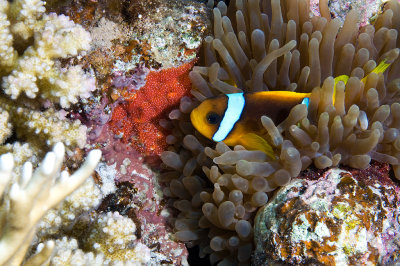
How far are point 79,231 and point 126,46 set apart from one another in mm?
1130

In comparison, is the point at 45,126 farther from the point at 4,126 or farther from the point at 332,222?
the point at 332,222

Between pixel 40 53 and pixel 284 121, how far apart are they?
1357mm

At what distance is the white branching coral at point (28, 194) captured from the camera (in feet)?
3.28

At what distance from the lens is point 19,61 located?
1773 millimetres

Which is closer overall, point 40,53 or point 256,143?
point 40,53

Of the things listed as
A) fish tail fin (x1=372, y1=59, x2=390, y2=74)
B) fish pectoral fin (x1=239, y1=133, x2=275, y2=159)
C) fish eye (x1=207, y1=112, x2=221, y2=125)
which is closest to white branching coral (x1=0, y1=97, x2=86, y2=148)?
fish eye (x1=207, y1=112, x2=221, y2=125)

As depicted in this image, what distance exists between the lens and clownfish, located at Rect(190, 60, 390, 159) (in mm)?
2088

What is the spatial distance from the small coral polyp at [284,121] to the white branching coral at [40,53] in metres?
0.72

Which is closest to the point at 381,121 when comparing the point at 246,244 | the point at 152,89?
the point at 246,244

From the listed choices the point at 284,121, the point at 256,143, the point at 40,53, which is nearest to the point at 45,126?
the point at 40,53

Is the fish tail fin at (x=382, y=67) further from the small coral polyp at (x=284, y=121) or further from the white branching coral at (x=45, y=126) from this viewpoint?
the white branching coral at (x=45, y=126)

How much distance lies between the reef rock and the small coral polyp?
9 cm

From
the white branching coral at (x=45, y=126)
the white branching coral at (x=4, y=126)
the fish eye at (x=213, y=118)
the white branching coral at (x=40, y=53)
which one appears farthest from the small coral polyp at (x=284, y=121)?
the white branching coral at (x=4, y=126)

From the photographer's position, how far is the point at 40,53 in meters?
1.78
